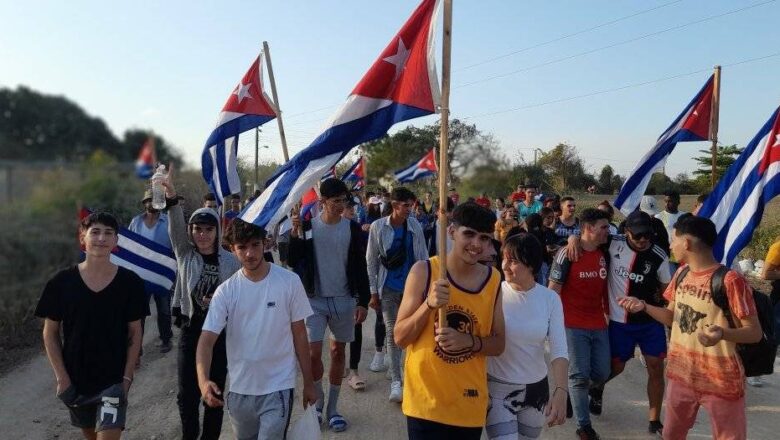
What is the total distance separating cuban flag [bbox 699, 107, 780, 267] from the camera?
4.34 metres

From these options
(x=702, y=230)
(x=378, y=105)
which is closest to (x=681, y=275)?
(x=702, y=230)

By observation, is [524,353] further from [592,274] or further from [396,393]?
[396,393]

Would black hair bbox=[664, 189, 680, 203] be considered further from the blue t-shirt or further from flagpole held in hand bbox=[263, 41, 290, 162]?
flagpole held in hand bbox=[263, 41, 290, 162]

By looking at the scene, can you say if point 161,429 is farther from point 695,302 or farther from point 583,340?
point 695,302

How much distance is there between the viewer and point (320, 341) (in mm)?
4625

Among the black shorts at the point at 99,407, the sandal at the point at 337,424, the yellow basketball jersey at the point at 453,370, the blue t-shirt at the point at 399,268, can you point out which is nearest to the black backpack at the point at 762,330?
the yellow basketball jersey at the point at 453,370

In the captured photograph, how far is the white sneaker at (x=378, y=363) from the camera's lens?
19.9 ft

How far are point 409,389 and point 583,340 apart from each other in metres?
2.27

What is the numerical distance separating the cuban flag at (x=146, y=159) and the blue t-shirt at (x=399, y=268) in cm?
233

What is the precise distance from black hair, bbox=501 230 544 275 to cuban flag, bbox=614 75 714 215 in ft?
11.6

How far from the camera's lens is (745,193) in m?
4.48

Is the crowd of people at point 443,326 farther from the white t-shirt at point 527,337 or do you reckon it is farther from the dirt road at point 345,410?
the dirt road at point 345,410

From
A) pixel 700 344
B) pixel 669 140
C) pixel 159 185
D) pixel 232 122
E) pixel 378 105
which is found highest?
pixel 232 122

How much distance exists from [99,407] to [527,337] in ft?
8.26
